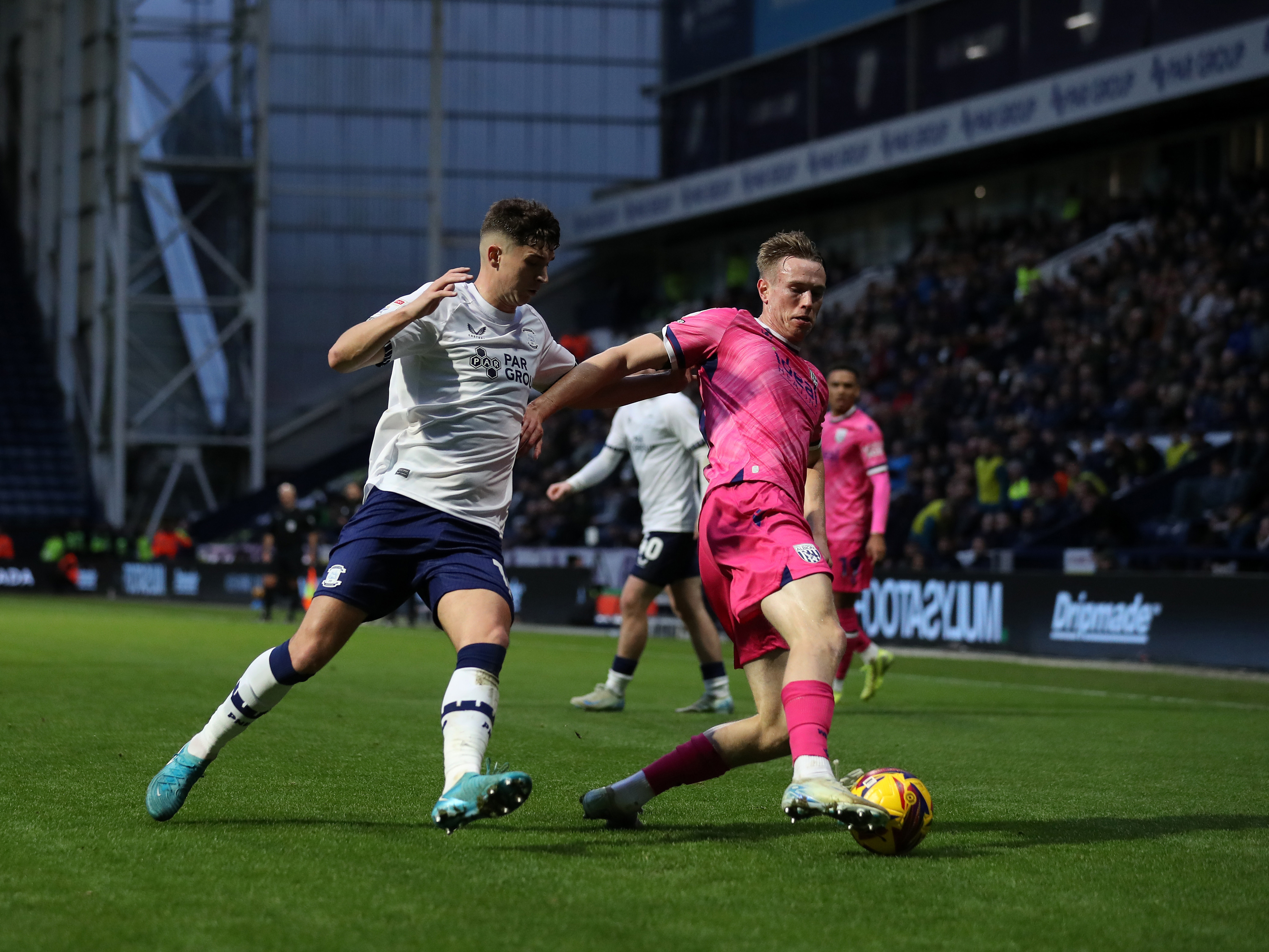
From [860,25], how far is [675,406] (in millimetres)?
25603

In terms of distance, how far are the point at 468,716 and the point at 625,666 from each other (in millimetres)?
5628

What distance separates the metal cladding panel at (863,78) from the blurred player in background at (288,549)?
53.0ft

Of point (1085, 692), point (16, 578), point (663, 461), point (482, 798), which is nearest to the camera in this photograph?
point (482, 798)

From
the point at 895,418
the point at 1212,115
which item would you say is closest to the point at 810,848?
the point at 895,418

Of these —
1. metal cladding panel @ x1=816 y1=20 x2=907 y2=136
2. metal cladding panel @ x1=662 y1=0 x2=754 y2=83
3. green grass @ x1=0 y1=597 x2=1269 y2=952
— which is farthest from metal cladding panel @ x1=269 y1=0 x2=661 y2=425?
green grass @ x1=0 y1=597 x2=1269 y2=952

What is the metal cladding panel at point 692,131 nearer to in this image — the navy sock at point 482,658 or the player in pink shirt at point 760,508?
the player in pink shirt at point 760,508

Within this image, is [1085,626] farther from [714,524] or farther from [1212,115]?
[1212,115]

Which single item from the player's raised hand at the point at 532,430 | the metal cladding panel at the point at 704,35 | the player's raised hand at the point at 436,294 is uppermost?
the metal cladding panel at the point at 704,35

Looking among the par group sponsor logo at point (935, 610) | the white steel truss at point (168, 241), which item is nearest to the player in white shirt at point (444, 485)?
the par group sponsor logo at point (935, 610)

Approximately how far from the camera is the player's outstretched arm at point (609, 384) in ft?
17.9

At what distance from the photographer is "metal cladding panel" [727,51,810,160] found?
36875mm

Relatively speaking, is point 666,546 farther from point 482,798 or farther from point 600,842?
point 482,798

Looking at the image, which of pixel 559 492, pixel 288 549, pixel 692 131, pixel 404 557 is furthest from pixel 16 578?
pixel 404 557

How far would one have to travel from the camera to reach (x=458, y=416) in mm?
5680
